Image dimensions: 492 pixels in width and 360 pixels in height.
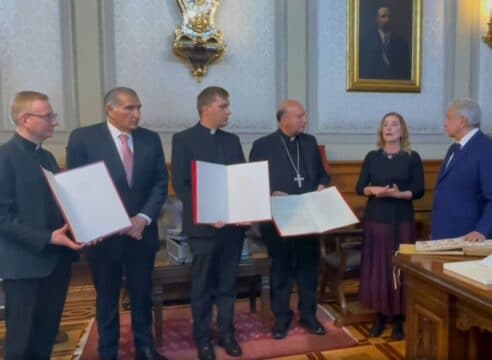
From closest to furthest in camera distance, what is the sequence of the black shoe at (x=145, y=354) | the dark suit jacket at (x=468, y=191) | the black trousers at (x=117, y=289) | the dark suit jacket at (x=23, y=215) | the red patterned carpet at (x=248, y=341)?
the dark suit jacket at (x=23, y=215) → the dark suit jacket at (x=468, y=191) → the black trousers at (x=117, y=289) → the black shoe at (x=145, y=354) → the red patterned carpet at (x=248, y=341)

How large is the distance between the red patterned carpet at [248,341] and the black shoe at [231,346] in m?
0.04

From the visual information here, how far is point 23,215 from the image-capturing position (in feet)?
6.89

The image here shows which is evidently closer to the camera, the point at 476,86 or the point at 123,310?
the point at 123,310

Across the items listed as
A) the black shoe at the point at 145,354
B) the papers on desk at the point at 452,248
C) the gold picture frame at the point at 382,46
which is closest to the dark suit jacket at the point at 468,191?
the papers on desk at the point at 452,248

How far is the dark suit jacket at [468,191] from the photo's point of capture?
2.50 metres

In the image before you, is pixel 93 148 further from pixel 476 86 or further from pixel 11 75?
pixel 476 86

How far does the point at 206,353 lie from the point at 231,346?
20cm

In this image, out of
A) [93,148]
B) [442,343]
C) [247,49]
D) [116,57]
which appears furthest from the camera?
[247,49]

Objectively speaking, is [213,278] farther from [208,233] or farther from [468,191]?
[468,191]

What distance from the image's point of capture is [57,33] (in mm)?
4109

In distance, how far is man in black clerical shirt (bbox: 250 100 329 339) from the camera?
323 centimetres

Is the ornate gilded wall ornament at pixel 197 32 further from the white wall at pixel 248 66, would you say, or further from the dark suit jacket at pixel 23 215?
the dark suit jacket at pixel 23 215

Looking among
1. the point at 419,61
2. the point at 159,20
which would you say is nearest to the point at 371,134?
the point at 419,61

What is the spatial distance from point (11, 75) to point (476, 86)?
469 cm
